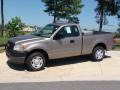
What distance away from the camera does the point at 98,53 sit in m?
14.1

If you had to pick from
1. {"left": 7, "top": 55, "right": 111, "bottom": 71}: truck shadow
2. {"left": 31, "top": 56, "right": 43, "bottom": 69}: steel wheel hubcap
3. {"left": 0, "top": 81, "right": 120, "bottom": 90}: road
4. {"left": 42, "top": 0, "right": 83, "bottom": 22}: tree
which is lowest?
{"left": 0, "top": 81, "right": 120, "bottom": 90}: road

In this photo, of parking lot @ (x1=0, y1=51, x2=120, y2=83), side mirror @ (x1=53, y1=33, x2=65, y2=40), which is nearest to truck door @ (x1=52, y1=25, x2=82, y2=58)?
side mirror @ (x1=53, y1=33, x2=65, y2=40)

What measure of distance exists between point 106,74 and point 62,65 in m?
2.23

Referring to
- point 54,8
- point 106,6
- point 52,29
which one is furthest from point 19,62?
point 54,8

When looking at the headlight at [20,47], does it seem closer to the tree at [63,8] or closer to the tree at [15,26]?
the tree at [15,26]

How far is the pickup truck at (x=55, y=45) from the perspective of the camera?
12023 millimetres

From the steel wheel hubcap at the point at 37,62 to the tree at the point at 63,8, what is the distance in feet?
93.3

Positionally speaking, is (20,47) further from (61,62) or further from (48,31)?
(61,62)

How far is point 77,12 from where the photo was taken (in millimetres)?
41000

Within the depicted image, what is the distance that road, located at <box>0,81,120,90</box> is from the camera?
31.5 feet

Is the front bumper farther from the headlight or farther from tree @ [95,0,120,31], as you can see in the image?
tree @ [95,0,120,31]

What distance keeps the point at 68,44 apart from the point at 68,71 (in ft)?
4.04

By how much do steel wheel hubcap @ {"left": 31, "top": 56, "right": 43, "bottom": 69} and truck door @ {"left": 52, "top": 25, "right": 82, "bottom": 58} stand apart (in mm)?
634

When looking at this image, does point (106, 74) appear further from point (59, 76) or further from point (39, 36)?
point (39, 36)
